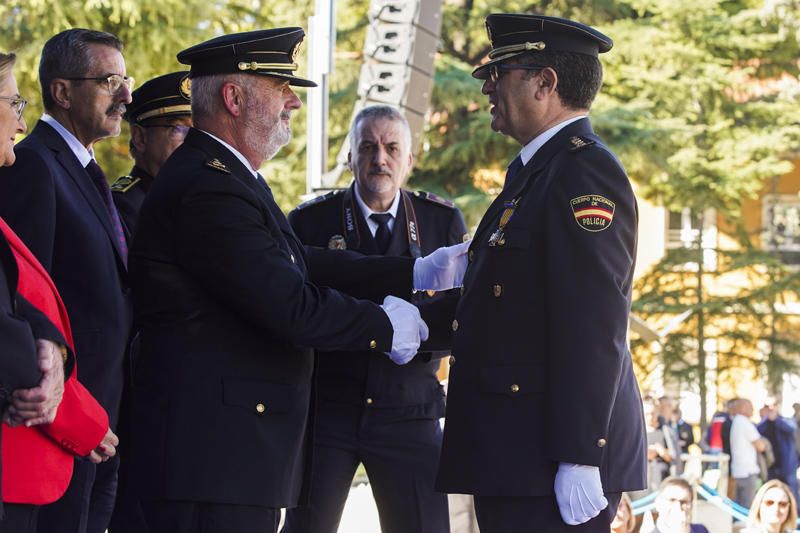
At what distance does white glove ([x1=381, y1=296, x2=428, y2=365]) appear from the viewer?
359 centimetres

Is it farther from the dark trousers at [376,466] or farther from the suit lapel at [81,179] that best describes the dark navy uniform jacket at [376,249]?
the suit lapel at [81,179]

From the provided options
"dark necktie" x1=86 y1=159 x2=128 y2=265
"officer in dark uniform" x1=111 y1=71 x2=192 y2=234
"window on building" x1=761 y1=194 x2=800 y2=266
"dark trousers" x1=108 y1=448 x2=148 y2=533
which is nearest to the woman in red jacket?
"dark trousers" x1=108 y1=448 x2=148 y2=533

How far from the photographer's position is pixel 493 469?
3.35m

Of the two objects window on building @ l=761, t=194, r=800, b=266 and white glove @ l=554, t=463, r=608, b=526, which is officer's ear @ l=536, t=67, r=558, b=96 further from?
window on building @ l=761, t=194, r=800, b=266

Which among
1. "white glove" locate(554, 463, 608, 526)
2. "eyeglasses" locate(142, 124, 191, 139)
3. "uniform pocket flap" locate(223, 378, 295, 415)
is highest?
"eyeglasses" locate(142, 124, 191, 139)

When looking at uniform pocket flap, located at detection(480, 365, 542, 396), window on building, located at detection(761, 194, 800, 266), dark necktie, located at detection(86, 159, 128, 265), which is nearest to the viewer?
uniform pocket flap, located at detection(480, 365, 542, 396)

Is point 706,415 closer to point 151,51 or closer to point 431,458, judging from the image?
point 151,51

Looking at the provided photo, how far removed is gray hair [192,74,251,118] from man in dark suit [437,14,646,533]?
2.52 feet

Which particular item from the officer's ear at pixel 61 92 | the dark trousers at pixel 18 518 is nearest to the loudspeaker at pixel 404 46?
the officer's ear at pixel 61 92

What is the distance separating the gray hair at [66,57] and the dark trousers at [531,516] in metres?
2.16

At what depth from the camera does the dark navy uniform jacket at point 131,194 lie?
4625 mm

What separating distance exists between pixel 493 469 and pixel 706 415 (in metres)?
20.2

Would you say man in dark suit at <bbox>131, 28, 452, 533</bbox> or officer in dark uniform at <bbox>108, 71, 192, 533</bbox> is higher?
officer in dark uniform at <bbox>108, 71, 192, 533</bbox>

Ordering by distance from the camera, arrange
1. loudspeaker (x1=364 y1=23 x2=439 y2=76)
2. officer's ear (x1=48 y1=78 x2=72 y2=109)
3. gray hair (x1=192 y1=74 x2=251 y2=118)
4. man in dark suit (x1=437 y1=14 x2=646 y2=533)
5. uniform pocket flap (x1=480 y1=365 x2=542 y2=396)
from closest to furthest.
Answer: man in dark suit (x1=437 y1=14 x2=646 y2=533) → uniform pocket flap (x1=480 y1=365 x2=542 y2=396) → gray hair (x1=192 y1=74 x2=251 y2=118) → officer's ear (x1=48 y1=78 x2=72 y2=109) → loudspeaker (x1=364 y1=23 x2=439 y2=76)
